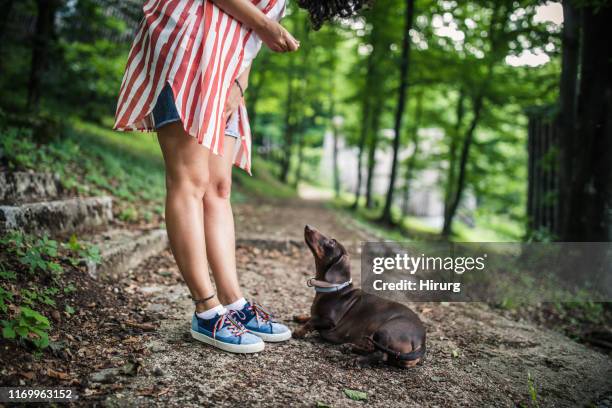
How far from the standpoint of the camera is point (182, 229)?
2.00 metres

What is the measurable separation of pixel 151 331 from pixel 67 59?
636cm

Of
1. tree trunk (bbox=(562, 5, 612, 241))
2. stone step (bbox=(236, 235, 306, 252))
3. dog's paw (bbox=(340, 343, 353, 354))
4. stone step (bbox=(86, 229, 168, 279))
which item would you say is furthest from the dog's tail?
tree trunk (bbox=(562, 5, 612, 241))

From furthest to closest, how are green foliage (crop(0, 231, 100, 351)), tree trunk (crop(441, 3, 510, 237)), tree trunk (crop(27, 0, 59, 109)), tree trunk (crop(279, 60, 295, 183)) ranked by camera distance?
1. tree trunk (crop(279, 60, 295, 183))
2. tree trunk (crop(441, 3, 510, 237))
3. tree trunk (crop(27, 0, 59, 109))
4. green foliage (crop(0, 231, 100, 351))

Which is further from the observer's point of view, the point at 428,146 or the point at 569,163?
the point at 428,146

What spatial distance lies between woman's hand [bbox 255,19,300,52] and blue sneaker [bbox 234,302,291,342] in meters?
1.29

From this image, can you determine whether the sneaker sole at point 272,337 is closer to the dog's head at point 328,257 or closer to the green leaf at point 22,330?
the dog's head at point 328,257

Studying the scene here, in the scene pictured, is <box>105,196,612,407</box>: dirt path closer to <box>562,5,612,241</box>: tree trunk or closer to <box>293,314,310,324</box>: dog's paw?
<box>293,314,310,324</box>: dog's paw

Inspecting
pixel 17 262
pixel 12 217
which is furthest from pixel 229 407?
pixel 12 217

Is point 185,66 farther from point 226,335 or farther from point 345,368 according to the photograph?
point 345,368

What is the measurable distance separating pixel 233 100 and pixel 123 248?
1.67 meters

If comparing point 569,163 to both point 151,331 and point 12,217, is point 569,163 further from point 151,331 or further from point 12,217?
point 12,217

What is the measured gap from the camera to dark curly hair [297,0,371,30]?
94.1 inches

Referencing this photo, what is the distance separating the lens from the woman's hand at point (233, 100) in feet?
7.11

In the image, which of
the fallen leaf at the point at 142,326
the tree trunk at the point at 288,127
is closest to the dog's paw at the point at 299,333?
the fallen leaf at the point at 142,326
